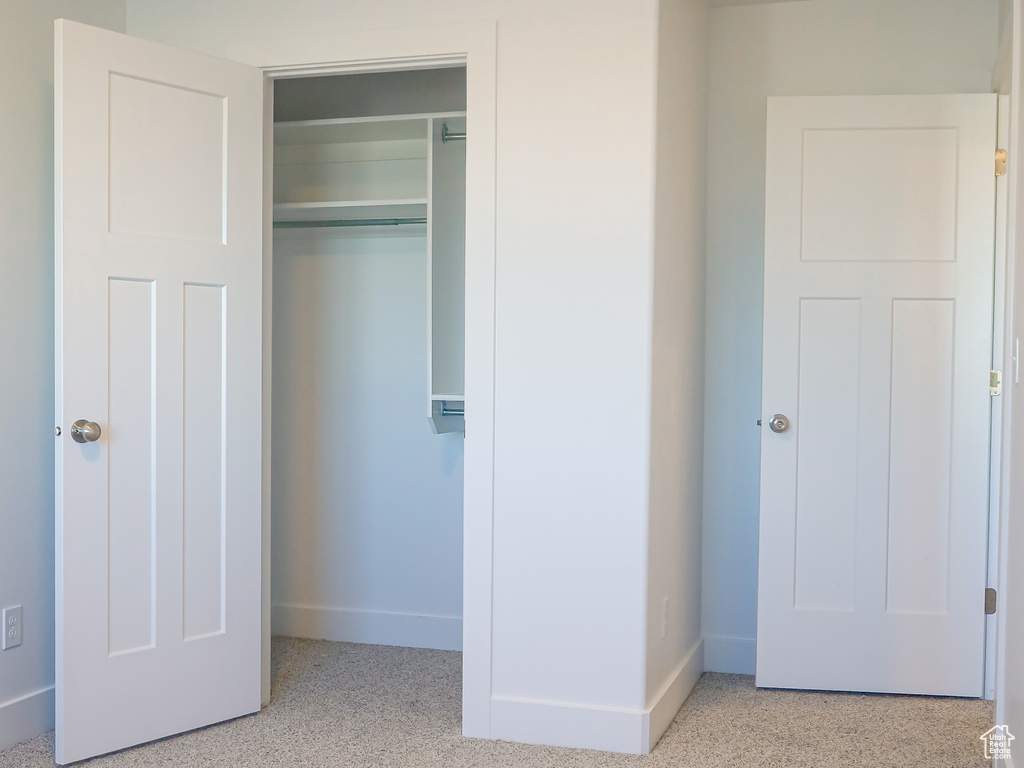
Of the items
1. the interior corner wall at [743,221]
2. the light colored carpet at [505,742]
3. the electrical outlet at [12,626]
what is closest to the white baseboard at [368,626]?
the light colored carpet at [505,742]

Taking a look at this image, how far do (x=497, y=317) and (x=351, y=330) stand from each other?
1258mm

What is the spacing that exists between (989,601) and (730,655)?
0.89 m

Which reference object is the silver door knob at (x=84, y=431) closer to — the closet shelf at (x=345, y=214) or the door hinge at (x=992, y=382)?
the closet shelf at (x=345, y=214)

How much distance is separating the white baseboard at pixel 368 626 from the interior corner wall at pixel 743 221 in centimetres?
103

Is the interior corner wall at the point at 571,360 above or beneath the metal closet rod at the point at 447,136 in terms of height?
beneath

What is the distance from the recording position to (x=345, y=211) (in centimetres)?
365

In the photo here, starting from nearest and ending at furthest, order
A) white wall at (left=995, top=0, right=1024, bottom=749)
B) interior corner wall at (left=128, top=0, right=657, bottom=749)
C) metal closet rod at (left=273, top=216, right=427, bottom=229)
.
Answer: white wall at (left=995, top=0, right=1024, bottom=749)
interior corner wall at (left=128, top=0, right=657, bottom=749)
metal closet rod at (left=273, top=216, right=427, bottom=229)

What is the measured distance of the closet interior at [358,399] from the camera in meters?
3.72

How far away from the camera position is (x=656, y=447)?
107 inches

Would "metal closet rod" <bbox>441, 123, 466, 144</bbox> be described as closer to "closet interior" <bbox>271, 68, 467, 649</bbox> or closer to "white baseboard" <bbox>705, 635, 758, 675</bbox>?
"closet interior" <bbox>271, 68, 467, 649</bbox>

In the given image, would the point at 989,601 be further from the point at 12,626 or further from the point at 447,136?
the point at 12,626

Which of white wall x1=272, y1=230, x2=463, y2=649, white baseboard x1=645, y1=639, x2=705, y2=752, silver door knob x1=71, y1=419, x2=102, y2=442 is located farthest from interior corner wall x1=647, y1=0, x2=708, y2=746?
silver door knob x1=71, y1=419, x2=102, y2=442

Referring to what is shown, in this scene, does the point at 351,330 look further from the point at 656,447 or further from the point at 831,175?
the point at 831,175

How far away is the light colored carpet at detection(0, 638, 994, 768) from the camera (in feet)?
8.40
